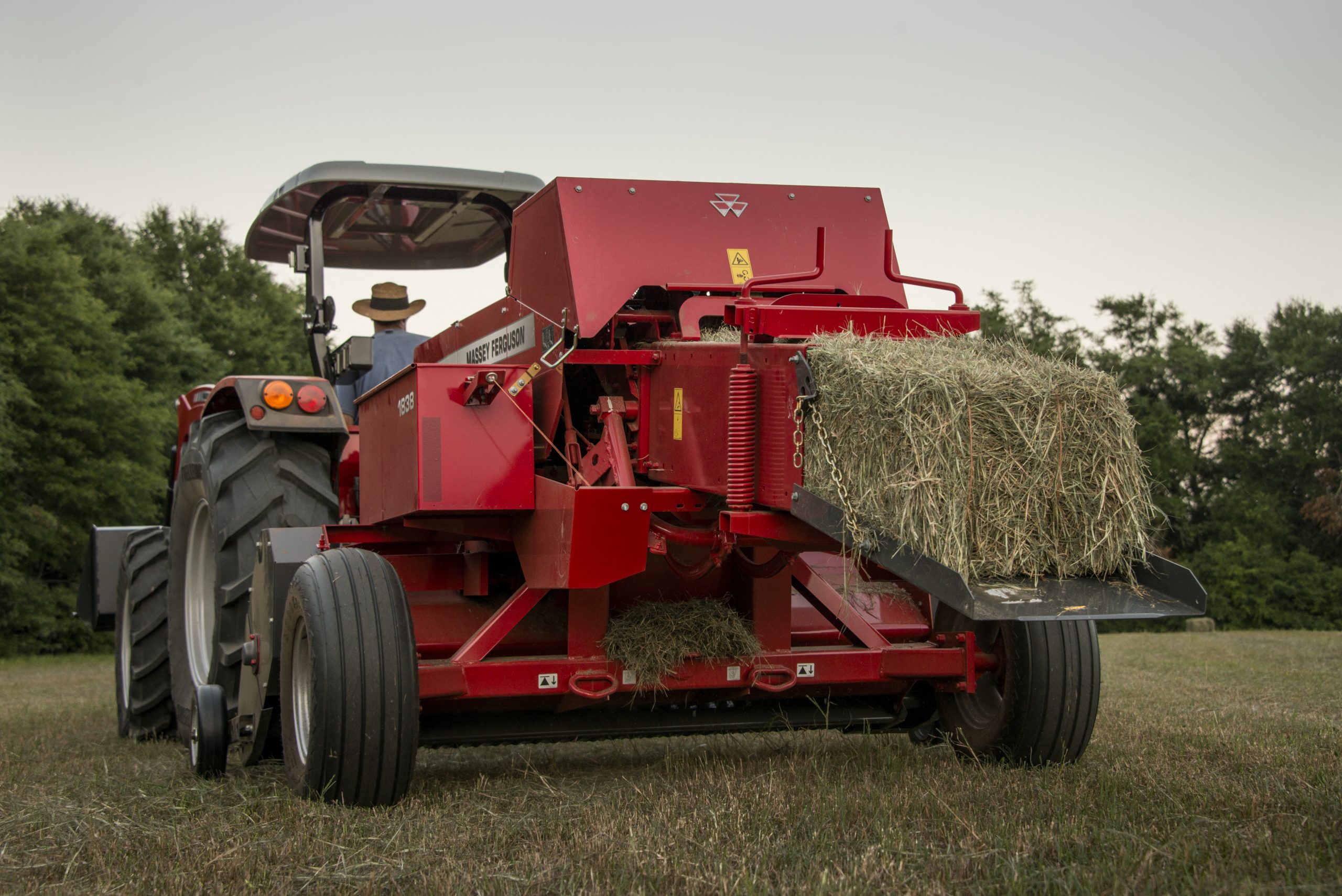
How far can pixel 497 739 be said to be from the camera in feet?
15.8

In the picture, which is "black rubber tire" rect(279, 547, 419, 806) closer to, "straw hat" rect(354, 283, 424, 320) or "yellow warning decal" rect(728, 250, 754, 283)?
"yellow warning decal" rect(728, 250, 754, 283)

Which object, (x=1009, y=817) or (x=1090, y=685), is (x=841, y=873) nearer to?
(x=1009, y=817)

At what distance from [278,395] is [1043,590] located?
365 cm

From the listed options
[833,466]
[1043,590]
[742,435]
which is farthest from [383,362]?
[1043,590]

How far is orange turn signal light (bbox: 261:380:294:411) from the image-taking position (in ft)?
19.0

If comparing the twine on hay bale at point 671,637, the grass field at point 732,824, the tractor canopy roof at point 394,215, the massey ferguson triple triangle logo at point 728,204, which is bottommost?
the grass field at point 732,824

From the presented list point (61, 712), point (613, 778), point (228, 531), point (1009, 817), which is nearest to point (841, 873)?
point (1009, 817)

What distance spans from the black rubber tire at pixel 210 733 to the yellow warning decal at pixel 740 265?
102 inches

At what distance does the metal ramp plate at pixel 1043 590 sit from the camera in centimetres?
335

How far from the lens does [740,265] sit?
5.04 metres

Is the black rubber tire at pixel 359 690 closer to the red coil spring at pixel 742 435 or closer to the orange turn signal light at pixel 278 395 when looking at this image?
the red coil spring at pixel 742 435

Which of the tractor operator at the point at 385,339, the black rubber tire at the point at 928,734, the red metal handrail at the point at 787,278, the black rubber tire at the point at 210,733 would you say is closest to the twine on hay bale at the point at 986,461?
the red metal handrail at the point at 787,278

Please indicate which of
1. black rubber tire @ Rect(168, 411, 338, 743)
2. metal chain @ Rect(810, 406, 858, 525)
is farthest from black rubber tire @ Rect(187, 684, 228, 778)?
metal chain @ Rect(810, 406, 858, 525)

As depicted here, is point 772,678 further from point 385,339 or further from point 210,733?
point 385,339
